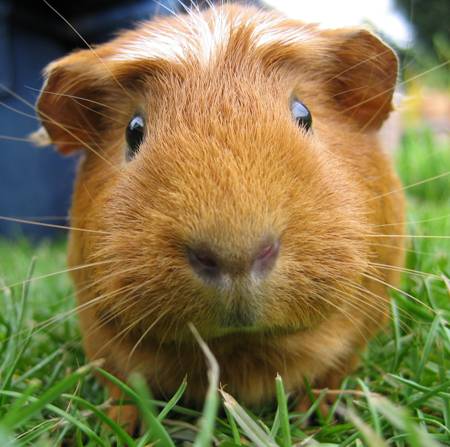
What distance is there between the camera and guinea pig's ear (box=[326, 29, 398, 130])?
212cm

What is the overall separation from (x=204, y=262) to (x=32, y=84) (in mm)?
6044

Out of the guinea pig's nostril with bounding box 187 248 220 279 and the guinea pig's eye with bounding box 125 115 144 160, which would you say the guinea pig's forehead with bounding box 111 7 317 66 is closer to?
the guinea pig's eye with bounding box 125 115 144 160

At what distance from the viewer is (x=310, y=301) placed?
163 cm

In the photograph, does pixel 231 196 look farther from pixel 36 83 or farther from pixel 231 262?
pixel 36 83

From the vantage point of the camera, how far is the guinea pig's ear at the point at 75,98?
83.3 inches

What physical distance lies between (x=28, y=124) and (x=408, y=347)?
19.7ft

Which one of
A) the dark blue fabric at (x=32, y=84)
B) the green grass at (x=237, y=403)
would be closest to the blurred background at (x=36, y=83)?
the dark blue fabric at (x=32, y=84)

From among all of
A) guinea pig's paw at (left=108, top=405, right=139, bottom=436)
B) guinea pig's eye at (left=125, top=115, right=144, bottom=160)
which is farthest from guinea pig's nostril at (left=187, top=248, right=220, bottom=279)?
guinea pig's paw at (left=108, top=405, right=139, bottom=436)

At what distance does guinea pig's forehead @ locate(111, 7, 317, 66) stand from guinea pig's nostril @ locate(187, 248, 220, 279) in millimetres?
752

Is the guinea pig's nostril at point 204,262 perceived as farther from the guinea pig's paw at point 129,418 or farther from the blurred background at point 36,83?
the blurred background at point 36,83

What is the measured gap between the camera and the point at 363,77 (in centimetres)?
221

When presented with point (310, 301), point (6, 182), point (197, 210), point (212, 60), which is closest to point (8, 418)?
point (197, 210)

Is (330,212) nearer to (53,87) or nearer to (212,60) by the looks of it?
(212,60)

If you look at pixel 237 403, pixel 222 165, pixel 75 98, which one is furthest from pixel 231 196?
pixel 75 98
